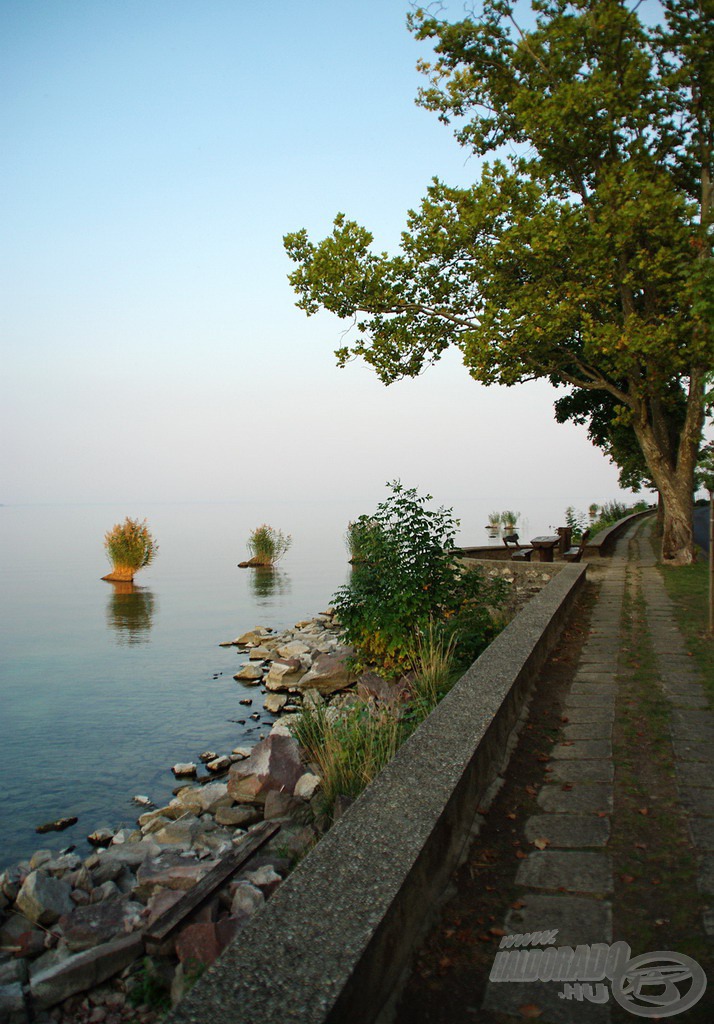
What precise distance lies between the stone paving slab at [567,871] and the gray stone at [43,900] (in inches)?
117

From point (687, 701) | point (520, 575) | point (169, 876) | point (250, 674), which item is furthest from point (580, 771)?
point (520, 575)

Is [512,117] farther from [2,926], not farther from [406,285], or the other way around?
[2,926]

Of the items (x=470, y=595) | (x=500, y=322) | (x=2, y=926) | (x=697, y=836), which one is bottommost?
(x=2, y=926)

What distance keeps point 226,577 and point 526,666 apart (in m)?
23.6

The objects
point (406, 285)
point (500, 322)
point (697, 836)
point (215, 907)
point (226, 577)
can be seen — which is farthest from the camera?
point (226, 577)

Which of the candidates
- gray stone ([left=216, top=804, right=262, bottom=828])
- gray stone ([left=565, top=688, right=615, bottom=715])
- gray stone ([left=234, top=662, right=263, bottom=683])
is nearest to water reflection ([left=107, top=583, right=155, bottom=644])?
gray stone ([left=234, top=662, right=263, bottom=683])

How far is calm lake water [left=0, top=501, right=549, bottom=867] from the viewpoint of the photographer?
7117mm

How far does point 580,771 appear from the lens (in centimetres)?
393

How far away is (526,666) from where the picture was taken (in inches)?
208

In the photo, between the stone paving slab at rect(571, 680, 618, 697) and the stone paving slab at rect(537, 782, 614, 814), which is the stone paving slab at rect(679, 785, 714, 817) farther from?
the stone paving slab at rect(571, 680, 618, 697)

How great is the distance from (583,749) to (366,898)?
8.01 feet

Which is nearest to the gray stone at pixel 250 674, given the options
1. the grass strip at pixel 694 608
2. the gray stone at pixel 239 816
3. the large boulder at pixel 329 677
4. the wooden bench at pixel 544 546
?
the large boulder at pixel 329 677

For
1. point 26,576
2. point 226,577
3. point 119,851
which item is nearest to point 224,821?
point 119,851

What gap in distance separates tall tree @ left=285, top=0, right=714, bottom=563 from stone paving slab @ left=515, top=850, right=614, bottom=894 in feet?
42.0
